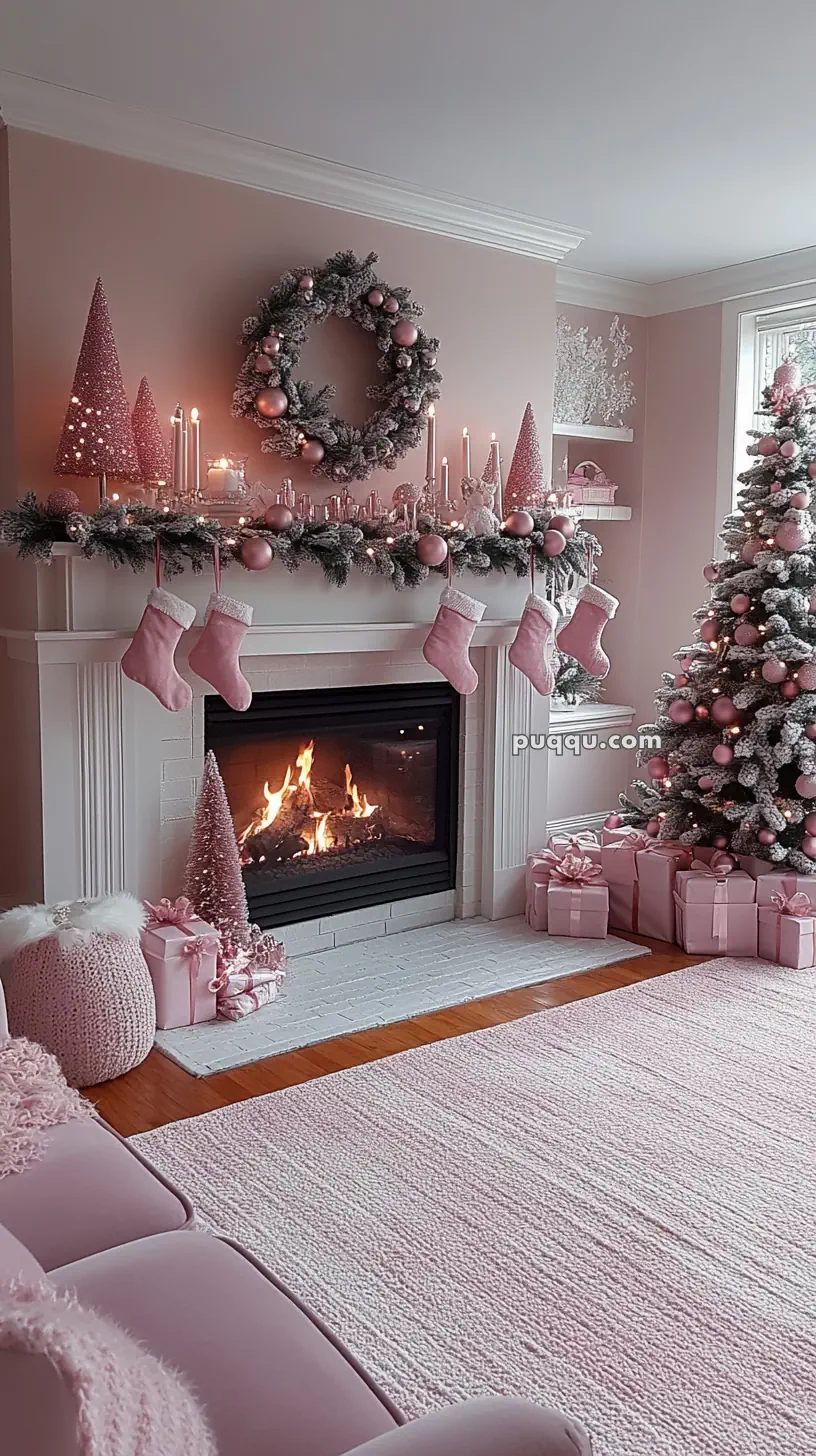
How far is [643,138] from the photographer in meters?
3.54

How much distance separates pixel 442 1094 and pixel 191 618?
1476mm

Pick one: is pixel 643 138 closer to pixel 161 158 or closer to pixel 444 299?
pixel 444 299

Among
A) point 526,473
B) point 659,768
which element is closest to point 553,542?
point 526,473

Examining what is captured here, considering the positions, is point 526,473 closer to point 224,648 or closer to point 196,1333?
point 224,648

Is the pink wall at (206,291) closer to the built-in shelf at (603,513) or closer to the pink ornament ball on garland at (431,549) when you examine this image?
the pink ornament ball on garland at (431,549)

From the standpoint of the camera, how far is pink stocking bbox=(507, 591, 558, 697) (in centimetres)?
416

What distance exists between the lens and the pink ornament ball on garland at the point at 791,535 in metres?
4.10

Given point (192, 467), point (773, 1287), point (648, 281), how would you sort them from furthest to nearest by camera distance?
point (648, 281) < point (192, 467) < point (773, 1287)

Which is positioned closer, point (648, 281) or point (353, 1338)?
point (353, 1338)

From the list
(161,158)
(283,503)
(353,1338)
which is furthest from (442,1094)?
(161,158)

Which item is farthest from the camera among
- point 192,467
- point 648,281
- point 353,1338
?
point 648,281

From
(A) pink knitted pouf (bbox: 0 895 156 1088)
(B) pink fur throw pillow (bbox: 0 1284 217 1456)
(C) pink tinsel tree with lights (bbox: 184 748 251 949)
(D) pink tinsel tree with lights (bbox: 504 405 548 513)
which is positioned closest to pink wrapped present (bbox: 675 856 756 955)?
(D) pink tinsel tree with lights (bbox: 504 405 548 513)

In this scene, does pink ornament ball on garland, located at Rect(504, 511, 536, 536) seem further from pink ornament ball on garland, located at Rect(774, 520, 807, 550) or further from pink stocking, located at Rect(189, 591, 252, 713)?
pink stocking, located at Rect(189, 591, 252, 713)

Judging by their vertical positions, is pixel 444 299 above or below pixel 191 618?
above
